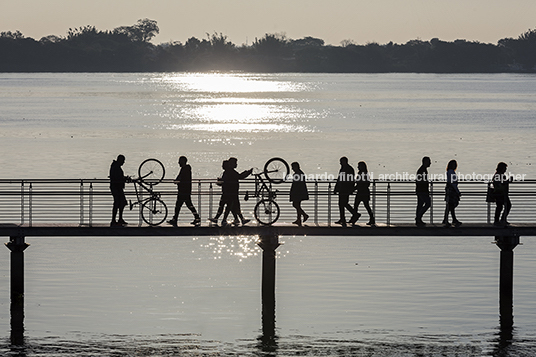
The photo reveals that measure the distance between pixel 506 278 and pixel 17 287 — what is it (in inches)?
530

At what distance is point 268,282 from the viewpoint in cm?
2577

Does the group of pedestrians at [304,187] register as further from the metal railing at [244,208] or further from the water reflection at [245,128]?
the water reflection at [245,128]

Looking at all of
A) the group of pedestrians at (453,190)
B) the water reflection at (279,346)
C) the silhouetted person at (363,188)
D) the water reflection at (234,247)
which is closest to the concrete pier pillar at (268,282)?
the water reflection at (279,346)

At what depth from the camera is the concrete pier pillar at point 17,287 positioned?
24375 millimetres

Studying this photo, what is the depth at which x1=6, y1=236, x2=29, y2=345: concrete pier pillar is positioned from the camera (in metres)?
24.4

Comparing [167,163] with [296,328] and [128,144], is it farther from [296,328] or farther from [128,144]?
[296,328]

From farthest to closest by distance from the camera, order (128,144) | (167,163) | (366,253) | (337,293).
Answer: (128,144) → (167,163) → (366,253) → (337,293)

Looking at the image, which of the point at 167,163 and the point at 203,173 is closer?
the point at 203,173

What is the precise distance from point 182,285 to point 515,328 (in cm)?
1130

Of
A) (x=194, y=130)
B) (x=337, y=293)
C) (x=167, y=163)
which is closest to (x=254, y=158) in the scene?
(x=167, y=163)

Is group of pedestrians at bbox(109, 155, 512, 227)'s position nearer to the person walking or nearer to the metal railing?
the person walking

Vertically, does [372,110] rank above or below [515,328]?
above

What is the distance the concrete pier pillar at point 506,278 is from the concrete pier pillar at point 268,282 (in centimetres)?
603

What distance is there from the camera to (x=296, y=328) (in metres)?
25.9
